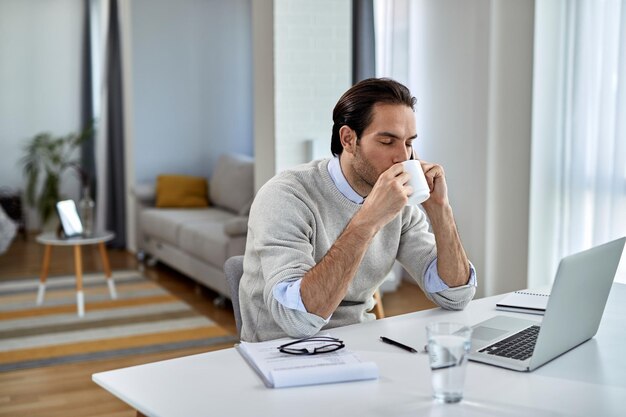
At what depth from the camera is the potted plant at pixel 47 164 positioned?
805 centimetres

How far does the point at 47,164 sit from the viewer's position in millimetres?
8383

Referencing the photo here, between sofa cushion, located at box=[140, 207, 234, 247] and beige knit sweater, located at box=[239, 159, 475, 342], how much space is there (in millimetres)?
3510

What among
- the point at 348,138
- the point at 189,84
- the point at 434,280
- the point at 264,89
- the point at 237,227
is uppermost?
the point at 189,84

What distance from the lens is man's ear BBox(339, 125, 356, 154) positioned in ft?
7.07

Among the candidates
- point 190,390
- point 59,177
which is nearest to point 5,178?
point 59,177

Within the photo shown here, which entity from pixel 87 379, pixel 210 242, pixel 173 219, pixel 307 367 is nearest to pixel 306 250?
pixel 307 367

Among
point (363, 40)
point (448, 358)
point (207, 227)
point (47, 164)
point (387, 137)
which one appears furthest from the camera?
point (47, 164)

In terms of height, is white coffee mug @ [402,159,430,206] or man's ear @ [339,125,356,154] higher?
man's ear @ [339,125,356,154]

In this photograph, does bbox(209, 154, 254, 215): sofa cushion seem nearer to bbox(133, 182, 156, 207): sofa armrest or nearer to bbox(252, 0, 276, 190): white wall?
bbox(133, 182, 156, 207): sofa armrest

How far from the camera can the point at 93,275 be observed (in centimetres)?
621

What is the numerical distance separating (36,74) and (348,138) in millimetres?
7110

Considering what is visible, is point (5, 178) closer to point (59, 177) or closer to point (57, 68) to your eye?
point (59, 177)

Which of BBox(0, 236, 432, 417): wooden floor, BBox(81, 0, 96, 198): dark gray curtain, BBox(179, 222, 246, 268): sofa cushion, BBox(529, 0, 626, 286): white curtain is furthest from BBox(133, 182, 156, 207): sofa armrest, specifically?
BBox(529, 0, 626, 286): white curtain

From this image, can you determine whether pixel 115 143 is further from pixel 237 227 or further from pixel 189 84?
pixel 237 227
